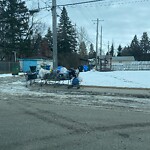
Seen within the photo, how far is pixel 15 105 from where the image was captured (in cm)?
1101

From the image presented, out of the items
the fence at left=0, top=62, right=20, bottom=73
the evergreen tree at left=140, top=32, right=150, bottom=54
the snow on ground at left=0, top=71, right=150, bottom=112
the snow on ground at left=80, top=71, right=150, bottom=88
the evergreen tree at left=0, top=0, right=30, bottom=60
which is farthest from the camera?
the evergreen tree at left=140, top=32, right=150, bottom=54

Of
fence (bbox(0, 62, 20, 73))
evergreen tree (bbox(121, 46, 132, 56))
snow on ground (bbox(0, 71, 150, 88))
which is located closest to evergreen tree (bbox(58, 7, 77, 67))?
fence (bbox(0, 62, 20, 73))

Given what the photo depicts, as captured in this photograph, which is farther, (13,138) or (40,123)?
(40,123)

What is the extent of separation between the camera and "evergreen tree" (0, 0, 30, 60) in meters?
58.7

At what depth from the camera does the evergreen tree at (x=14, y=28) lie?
58725mm

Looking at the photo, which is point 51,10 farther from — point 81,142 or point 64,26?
point 64,26

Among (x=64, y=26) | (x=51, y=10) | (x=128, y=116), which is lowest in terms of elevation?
(x=128, y=116)

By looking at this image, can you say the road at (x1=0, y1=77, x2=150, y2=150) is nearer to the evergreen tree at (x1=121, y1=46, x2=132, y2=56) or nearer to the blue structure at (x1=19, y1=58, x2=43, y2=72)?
the blue structure at (x1=19, y1=58, x2=43, y2=72)

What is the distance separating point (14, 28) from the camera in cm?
5953

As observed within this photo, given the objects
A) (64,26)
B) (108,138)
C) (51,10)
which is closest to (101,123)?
(108,138)

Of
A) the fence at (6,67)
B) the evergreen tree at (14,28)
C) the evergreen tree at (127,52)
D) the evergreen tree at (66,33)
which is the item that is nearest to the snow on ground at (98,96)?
the fence at (6,67)

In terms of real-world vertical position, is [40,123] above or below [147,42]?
below

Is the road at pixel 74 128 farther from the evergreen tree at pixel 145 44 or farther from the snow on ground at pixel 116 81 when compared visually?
the evergreen tree at pixel 145 44

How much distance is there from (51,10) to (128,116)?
17683 mm
